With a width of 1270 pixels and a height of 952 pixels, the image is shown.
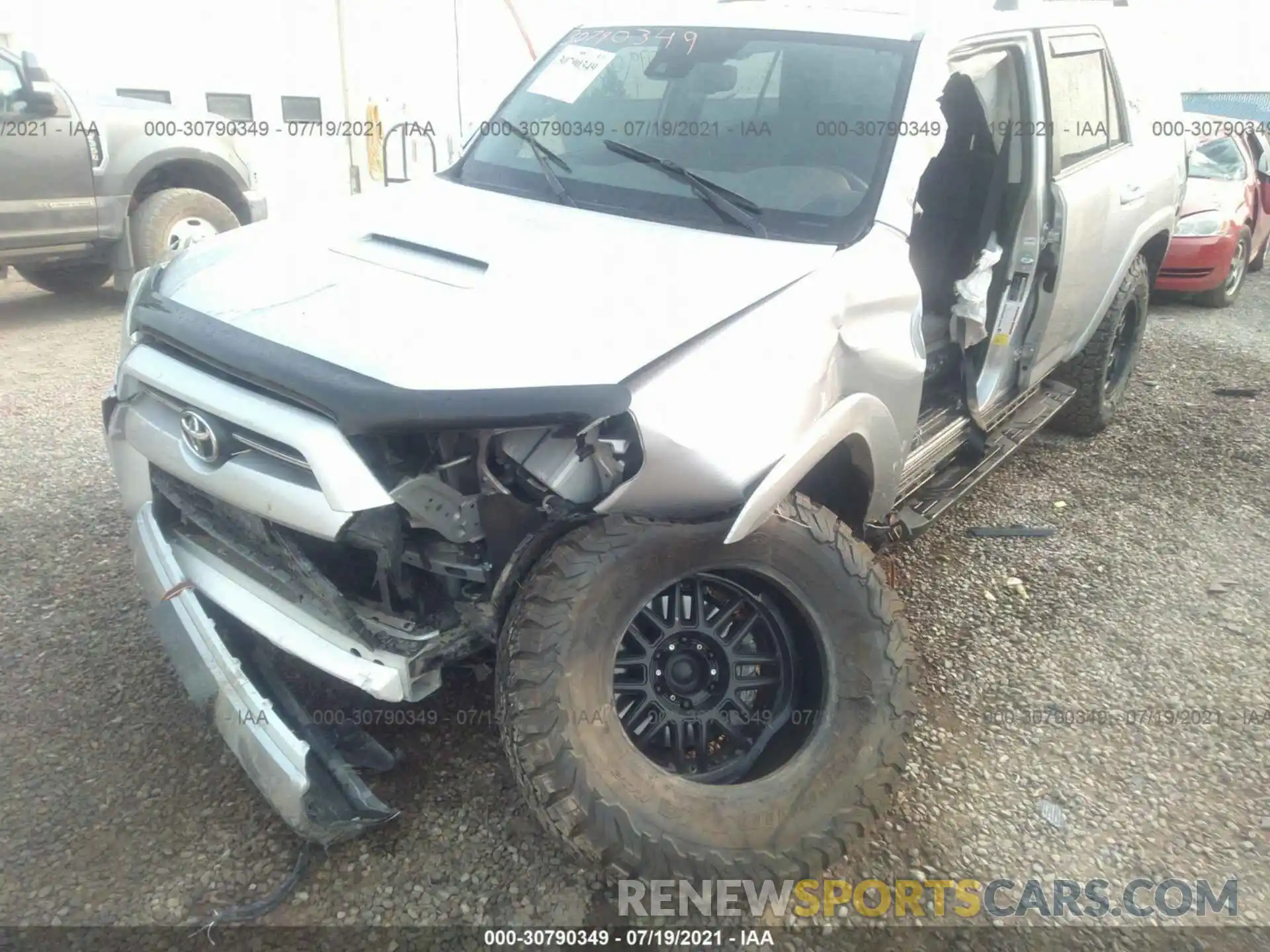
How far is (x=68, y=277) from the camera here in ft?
24.4

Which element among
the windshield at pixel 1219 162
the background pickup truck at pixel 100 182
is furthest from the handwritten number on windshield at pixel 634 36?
the windshield at pixel 1219 162

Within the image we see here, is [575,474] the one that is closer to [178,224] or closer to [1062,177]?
[1062,177]

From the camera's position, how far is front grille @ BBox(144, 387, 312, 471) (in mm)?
2010

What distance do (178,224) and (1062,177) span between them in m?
6.03

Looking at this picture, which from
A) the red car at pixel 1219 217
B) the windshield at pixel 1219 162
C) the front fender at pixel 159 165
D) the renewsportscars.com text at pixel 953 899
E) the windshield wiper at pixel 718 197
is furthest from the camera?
the windshield at pixel 1219 162

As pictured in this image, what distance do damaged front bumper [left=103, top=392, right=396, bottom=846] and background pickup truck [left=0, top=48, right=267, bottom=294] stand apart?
4.65 meters

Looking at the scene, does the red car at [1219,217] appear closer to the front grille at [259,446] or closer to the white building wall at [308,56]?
the white building wall at [308,56]

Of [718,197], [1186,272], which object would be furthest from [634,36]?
[1186,272]

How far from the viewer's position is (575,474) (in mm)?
2061

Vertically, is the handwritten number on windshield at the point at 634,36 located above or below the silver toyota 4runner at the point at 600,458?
above

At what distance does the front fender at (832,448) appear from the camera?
6.64ft

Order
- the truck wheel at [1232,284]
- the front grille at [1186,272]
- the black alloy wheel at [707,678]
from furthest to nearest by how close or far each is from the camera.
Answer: the truck wheel at [1232,284], the front grille at [1186,272], the black alloy wheel at [707,678]

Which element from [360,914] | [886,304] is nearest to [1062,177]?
[886,304]

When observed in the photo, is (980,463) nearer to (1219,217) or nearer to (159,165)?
(1219,217)
